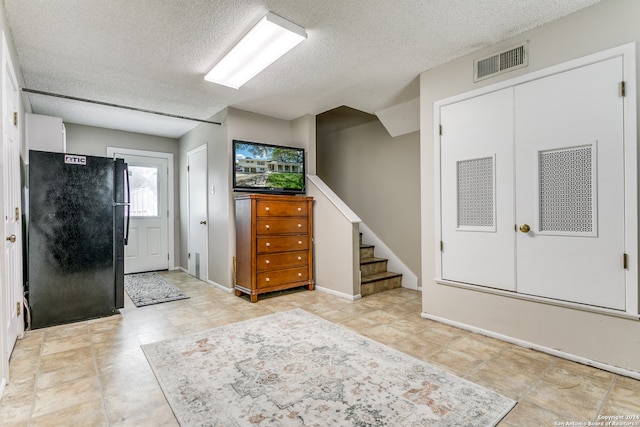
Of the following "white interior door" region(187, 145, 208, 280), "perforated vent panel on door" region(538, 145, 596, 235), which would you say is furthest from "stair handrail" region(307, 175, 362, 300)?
"perforated vent panel on door" region(538, 145, 596, 235)

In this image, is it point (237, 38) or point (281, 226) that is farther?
point (281, 226)

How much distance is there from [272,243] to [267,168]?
1057mm

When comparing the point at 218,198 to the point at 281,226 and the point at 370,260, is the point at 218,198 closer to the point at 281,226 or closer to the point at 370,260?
the point at 281,226

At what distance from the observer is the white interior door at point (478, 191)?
2.52 meters

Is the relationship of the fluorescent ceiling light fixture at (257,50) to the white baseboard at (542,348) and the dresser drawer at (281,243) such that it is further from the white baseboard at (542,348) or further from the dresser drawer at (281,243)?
the white baseboard at (542,348)

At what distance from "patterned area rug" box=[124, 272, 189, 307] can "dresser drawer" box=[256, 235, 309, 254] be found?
1181mm

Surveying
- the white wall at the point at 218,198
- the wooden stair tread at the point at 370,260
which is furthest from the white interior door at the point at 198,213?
the wooden stair tread at the point at 370,260

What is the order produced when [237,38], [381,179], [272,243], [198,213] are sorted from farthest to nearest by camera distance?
1. [198,213]
2. [381,179]
3. [272,243]
4. [237,38]

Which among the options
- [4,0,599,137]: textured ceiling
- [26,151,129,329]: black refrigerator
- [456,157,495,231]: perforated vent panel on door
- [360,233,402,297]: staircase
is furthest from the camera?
[360,233,402,297]: staircase

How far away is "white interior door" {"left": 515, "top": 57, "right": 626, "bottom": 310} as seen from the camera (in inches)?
79.7

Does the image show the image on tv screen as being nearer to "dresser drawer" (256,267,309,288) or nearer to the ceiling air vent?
"dresser drawer" (256,267,309,288)

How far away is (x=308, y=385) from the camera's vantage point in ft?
6.13

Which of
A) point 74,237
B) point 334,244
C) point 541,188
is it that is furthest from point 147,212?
point 541,188

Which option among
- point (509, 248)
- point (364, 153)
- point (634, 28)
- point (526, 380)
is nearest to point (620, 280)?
point (509, 248)
